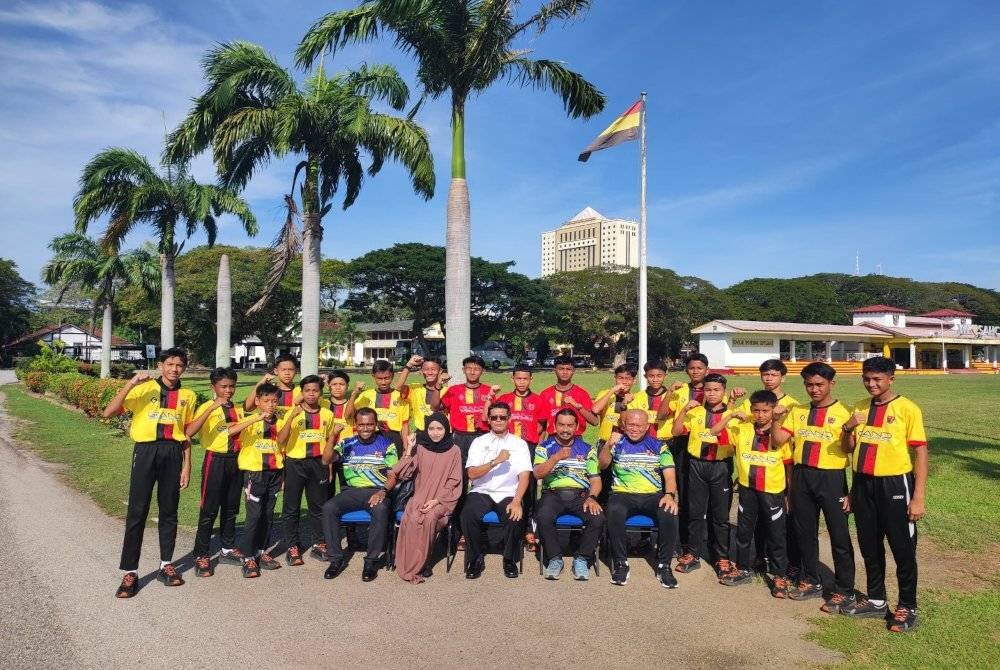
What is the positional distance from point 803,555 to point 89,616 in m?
5.50

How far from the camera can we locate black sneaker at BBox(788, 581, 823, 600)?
512 cm

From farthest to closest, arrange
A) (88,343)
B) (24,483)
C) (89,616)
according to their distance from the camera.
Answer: (88,343)
(24,483)
(89,616)

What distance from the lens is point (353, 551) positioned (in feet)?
20.6

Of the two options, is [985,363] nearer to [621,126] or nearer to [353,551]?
[621,126]

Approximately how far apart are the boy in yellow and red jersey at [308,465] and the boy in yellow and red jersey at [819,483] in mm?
4132

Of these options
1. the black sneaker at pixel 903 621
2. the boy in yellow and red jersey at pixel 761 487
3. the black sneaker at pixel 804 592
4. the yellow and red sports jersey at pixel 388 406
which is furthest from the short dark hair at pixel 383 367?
the black sneaker at pixel 903 621

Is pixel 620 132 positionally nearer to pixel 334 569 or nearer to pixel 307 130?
pixel 307 130

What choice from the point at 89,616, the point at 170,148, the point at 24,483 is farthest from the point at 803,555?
the point at 170,148

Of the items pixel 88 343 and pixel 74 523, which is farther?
pixel 88 343

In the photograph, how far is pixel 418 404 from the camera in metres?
7.07

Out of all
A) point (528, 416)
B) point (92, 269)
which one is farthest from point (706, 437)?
point (92, 269)

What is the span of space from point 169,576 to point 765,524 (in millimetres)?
4996

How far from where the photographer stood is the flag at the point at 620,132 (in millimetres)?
14781

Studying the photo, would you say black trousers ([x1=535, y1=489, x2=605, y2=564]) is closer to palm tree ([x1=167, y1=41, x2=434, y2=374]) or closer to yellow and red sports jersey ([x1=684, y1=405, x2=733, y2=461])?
yellow and red sports jersey ([x1=684, y1=405, x2=733, y2=461])
